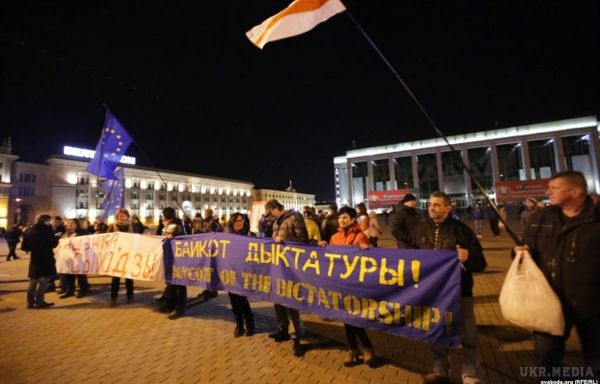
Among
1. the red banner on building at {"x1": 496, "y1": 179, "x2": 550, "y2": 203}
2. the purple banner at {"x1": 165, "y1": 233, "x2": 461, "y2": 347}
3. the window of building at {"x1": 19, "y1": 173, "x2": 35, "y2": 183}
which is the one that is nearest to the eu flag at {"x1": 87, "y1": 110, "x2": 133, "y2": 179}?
the purple banner at {"x1": 165, "y1": 233, "x2": 461, "y2": 347}

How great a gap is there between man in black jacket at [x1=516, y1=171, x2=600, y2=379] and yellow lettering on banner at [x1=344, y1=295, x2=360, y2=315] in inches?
69.5

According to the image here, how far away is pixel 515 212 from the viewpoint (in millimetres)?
36406

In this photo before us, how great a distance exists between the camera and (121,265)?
6.65 m

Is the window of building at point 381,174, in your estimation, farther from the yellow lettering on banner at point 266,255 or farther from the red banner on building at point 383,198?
the yellow lettering on banner at point 266,255

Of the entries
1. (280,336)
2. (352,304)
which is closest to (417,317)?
(352,304)

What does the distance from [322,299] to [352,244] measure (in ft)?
2.80

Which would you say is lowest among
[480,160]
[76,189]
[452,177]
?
[452,177]

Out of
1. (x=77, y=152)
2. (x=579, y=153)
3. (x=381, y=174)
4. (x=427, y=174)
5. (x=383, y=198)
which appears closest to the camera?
(x=383, y=198)

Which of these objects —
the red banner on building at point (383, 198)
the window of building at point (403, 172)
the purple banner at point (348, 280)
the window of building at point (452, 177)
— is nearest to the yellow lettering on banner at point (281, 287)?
the purple banner at point (348, 280)

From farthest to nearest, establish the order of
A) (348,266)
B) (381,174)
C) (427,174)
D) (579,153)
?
(381,174), (427,174), (579,153), (348,266)

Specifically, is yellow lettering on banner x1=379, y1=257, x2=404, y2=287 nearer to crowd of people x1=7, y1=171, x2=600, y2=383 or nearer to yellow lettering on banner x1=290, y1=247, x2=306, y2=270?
crowd of people x1=7, y1=171, x2=600, y2=383

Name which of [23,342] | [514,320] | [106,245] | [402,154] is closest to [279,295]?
[514,320]

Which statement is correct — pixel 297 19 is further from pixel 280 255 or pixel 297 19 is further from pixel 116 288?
pixel 116 288

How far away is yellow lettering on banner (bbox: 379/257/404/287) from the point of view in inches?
135
